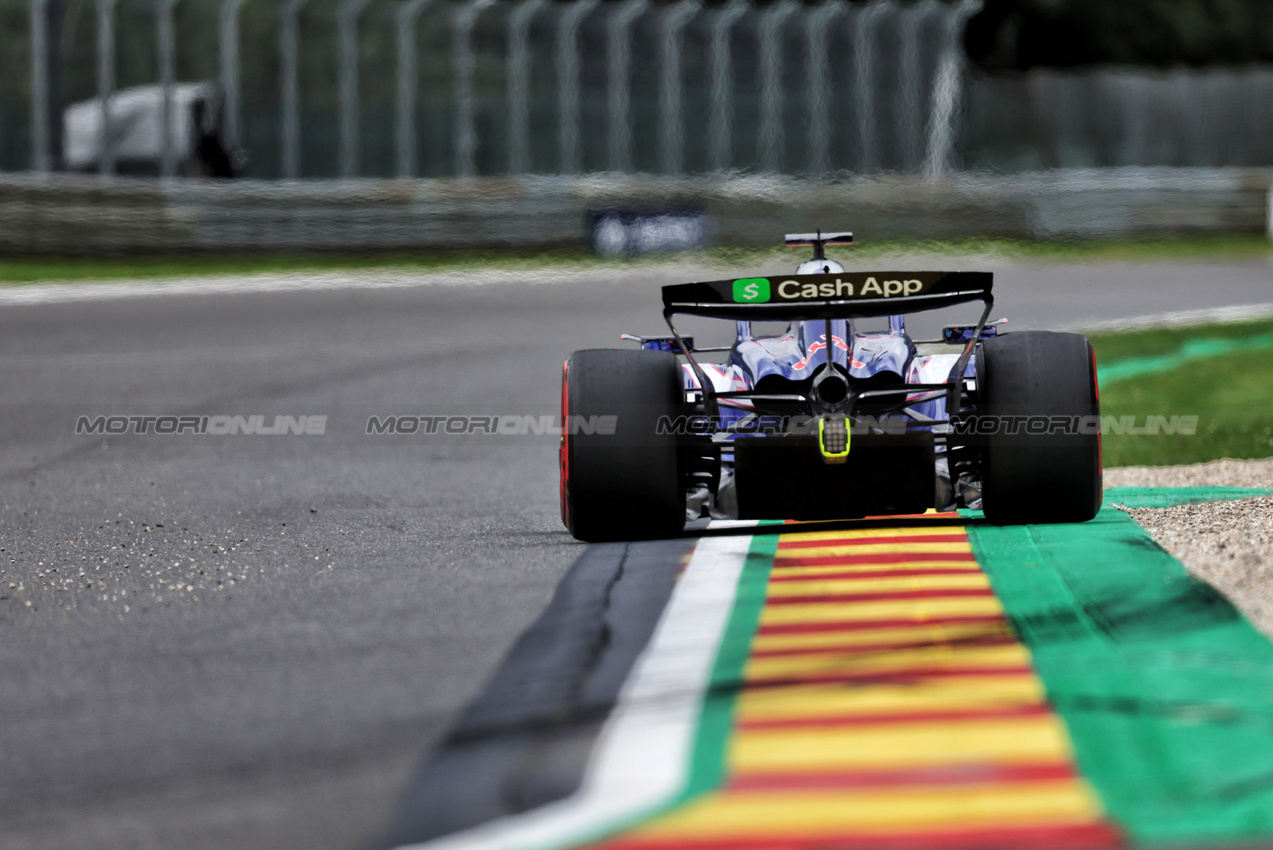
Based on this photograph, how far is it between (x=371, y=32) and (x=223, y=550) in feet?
57.0

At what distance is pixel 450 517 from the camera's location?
26.9ft

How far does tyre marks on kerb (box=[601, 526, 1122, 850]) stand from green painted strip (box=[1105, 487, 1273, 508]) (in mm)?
2315

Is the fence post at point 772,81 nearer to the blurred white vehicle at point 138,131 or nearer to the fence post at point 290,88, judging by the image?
the fence post at point 290,88

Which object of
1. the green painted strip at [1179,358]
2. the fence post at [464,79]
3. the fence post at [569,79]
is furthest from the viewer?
the fence post at [569,79]

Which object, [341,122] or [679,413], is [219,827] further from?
[341,122]

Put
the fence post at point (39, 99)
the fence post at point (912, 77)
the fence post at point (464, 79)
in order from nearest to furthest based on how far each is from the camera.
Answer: the fence post at point (39, 99), the fence post at point (464, 79), the fence post at point (912, 77)

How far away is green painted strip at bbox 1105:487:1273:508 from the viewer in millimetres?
7824

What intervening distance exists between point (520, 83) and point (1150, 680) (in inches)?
822

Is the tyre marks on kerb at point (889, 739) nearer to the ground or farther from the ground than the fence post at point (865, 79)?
nearer to the ground

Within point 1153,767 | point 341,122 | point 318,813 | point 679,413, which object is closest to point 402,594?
point 679,413

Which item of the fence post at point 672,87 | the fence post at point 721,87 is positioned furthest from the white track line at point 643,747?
the fence post at point 721,87

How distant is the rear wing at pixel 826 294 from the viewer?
679cm

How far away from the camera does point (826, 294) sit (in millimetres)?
6789

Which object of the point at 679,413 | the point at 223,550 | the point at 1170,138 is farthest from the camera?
the point at 1170,138
